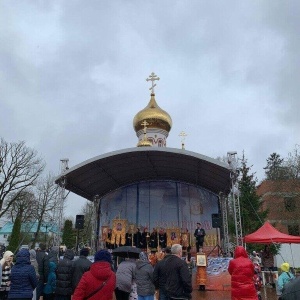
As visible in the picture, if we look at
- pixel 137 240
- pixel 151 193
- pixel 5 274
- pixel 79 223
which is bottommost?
pixel 5 274

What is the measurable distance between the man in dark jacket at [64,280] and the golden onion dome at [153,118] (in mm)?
22333

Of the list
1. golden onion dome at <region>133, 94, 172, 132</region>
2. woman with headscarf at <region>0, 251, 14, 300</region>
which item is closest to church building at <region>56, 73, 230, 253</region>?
golden onion dome at <region>133, 94, 172, 132</region>

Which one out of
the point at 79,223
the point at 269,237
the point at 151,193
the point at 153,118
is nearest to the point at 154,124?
the point at 153,118

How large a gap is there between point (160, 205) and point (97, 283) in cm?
1723

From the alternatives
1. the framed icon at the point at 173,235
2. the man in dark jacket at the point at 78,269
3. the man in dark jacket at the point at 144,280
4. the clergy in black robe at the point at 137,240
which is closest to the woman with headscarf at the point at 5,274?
the man in dark jacket at the point at 78,269

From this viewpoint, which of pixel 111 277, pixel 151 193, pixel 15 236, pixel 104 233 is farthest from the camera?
pixel 15 236

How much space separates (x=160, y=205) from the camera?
69.2 feet

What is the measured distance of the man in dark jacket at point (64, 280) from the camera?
637 cm

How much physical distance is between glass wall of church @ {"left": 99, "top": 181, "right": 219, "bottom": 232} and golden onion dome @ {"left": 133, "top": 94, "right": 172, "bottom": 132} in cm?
786

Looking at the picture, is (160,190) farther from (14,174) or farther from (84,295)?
(84,295)

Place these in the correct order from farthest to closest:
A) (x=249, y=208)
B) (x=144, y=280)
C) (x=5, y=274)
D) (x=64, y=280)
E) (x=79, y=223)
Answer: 1. (x=249, y=208)
2. (x=79, y=223)
3. (x=64, y=280)
4. (x=5, y=274)
5. (x=144, y=280)

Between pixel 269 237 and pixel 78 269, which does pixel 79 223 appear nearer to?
pixel 269 237

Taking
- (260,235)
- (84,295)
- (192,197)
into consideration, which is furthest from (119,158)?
(84,295)

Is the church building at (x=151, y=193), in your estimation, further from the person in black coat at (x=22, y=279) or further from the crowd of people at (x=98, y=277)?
the person in black coat at (x=22, y=279)
